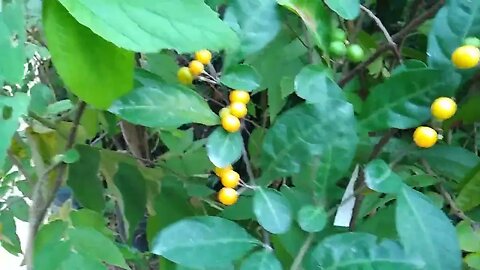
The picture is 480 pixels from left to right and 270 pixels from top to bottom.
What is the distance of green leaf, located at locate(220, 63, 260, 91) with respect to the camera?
28 centimetres

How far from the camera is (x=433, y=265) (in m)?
0.25

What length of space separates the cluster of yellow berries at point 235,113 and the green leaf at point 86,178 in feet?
0.42

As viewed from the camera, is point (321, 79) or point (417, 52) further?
point (417, 52)

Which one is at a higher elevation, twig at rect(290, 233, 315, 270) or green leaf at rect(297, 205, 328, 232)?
green leaf at rect(297, 205, 328, 232)

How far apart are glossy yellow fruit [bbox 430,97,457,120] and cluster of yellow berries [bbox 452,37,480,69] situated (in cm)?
1

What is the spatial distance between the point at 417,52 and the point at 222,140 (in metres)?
0.16

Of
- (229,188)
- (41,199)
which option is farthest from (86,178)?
(229,188)

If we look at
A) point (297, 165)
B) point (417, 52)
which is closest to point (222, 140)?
point (297, 165)

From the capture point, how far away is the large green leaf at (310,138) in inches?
10.2

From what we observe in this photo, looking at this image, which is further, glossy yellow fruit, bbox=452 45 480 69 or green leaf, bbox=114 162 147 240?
green leaf, bbox=114 162 147 240

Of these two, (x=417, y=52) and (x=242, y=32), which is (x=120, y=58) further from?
(x=417, y=52)

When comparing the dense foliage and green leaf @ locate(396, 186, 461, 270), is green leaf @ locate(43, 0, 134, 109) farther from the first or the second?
green leaf @ locate(396, 186, 461, 270)

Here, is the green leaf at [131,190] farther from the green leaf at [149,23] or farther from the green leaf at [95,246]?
the green leaf at [149,23]

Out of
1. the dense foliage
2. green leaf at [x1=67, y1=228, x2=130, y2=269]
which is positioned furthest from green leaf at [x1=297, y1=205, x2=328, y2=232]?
green leaf at [x1=67, y1=228, x2=130, y2=269]
